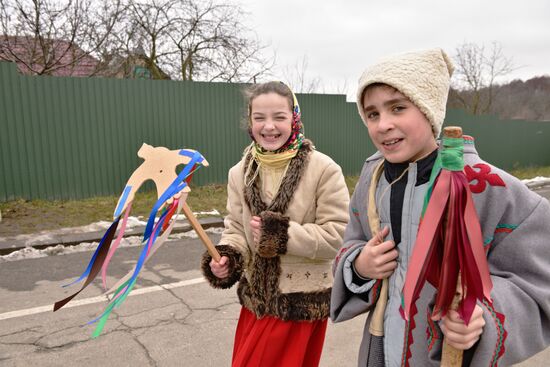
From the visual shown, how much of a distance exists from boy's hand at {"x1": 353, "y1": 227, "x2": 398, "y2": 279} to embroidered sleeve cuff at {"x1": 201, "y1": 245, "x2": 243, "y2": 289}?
868 millimetres

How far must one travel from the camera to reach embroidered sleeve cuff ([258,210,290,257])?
202 centimetres

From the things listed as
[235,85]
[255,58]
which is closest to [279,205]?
[235,85]

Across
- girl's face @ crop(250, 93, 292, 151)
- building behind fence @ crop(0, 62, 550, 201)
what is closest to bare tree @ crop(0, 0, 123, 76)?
building behind fence @ crop(0, 62, 550, 201)

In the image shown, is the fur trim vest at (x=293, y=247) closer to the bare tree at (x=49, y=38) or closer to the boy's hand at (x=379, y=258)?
the boy's hand at (x=379, y=258)

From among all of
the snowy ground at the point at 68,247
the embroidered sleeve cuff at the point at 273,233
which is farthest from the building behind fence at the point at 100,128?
the embroidered sleeve cuff at the point at 273,233

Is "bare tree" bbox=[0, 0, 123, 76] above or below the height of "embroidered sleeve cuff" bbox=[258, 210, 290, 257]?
above

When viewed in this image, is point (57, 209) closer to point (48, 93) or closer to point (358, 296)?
point (48, 93)

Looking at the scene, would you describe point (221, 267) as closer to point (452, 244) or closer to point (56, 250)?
point (452, 244)

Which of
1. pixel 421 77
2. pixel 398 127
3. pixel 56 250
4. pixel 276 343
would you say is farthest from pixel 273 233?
pixel 56 250

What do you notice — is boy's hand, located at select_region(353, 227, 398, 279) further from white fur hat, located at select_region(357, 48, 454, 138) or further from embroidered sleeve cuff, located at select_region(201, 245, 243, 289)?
embroidered sleeve cuff, located at select_region(201, 245, 243, 289)

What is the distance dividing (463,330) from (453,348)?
0.08 metres

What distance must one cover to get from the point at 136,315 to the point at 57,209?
15.9 feet

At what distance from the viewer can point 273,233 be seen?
2021 millimetres

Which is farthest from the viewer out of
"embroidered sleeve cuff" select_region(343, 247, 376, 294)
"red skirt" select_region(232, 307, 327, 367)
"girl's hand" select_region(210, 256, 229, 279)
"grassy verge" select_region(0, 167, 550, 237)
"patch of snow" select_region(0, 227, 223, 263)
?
"grassy verge" select_region(0, 167, 550, 237)
